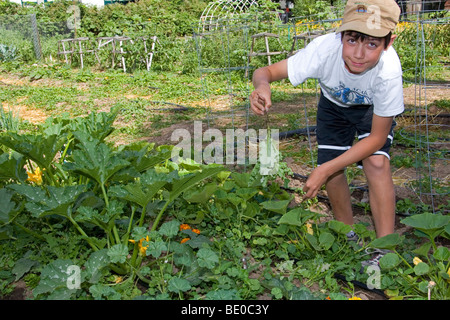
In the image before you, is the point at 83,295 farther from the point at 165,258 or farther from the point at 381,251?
the point at 381,251

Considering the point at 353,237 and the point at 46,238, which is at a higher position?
the point at 46,238

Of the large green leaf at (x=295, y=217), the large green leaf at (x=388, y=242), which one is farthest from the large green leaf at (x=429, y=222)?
the large green leaf at (x=295, y=217)

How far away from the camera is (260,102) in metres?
2.08

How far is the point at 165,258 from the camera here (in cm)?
203

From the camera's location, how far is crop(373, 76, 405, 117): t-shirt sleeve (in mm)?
2036

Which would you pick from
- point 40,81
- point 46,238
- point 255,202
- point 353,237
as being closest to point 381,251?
point 353,237

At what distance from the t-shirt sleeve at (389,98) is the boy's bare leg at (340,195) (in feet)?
1.73

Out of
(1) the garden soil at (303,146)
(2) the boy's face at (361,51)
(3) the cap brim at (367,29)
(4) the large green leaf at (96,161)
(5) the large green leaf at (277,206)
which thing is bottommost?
(1) the garden soil at (303,146)

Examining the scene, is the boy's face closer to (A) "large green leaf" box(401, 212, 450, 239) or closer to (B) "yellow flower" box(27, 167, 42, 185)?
(A) "large green leaf" box(401, 212, 450, 239)

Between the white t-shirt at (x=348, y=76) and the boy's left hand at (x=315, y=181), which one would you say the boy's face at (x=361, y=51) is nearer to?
the white t-shirt at (x=348, y=76)

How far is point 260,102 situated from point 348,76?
48 cm

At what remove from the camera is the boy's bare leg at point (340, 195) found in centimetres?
250

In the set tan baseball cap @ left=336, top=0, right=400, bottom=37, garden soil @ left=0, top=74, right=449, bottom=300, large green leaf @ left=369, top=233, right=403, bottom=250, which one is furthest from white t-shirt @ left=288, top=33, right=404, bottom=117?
garden soil @ left=0, top=74, right=449, bottom=300
